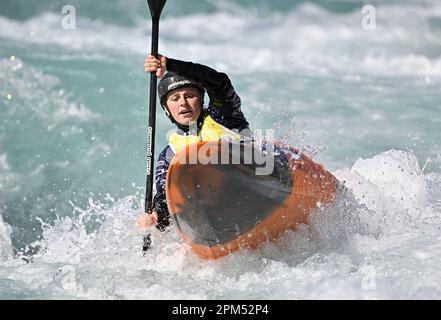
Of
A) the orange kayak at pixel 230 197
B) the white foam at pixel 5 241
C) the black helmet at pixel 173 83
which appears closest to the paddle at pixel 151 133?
the black helmet at pixel 173 83

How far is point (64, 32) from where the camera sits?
1449 cm

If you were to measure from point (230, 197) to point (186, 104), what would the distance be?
1.01 meters

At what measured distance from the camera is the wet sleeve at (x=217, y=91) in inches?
160

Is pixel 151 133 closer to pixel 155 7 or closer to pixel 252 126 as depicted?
pixel 155 7

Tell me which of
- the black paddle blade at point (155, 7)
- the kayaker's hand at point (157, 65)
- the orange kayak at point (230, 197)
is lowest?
the orange kayak at point (230, 197)

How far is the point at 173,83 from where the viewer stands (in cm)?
439

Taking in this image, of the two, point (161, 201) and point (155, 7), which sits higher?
point (155, 7)

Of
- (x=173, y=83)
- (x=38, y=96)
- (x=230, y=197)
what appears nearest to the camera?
(x=230, y=197)

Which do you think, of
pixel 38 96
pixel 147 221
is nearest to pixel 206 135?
pixel 147 221

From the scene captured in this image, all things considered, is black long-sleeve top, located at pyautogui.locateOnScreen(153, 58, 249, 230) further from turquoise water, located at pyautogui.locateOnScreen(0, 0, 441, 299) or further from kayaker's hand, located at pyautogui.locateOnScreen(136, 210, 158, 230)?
turquoise water, located at pyautogui.locateOnScreen(0, 0, 441, 299)
